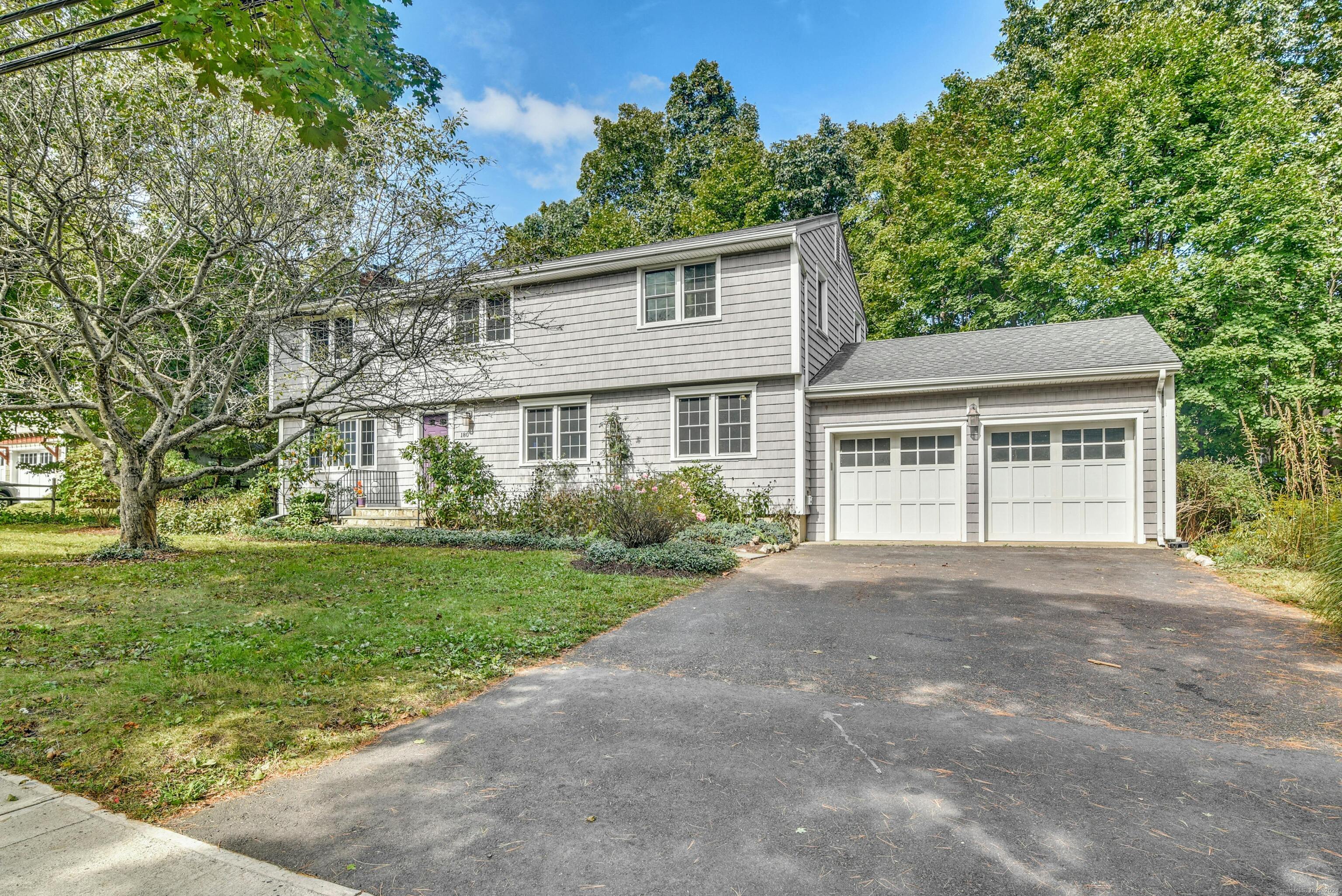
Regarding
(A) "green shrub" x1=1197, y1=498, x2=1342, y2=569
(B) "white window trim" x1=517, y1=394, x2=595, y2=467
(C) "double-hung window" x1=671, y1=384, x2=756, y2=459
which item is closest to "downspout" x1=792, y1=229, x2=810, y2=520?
(C) "double-hung window" x1=671, y1=384, x2=756, y2=459

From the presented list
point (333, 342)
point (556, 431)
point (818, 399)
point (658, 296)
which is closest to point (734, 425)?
point (818, 399)

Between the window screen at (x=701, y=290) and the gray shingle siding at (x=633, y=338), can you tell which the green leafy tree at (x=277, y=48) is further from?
the window screen at (x=701, y=290)

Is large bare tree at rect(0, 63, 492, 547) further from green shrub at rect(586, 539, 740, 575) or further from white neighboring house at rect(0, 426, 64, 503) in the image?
white neighboring house at rect(0, 426, 64, 503)

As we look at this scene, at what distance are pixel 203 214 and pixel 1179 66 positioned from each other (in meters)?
21.3

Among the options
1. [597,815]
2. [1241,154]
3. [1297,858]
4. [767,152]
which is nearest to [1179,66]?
[1241,154]

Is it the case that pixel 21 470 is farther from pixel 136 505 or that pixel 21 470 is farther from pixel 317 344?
pixel 317 344

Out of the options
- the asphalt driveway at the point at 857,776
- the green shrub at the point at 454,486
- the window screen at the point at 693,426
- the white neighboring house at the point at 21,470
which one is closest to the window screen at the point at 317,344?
the green shrub at the point at 454,486

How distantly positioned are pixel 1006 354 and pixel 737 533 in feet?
20.6

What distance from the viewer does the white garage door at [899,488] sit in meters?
11.7

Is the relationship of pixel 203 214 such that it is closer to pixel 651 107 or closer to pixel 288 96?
pixel 288 96

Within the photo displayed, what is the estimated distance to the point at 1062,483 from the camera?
11.1 meters

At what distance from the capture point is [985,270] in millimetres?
19234

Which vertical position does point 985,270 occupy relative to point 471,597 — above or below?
above

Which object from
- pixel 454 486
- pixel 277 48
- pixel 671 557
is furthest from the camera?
pixel 454 486
